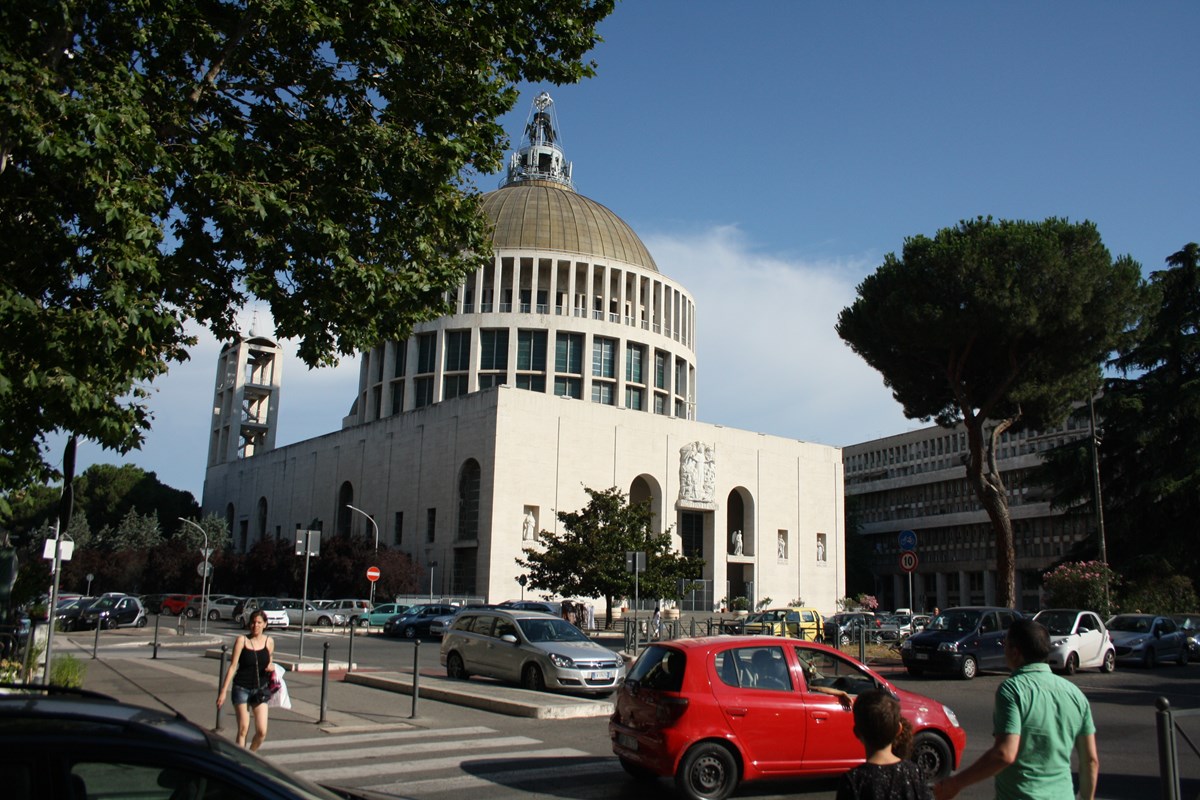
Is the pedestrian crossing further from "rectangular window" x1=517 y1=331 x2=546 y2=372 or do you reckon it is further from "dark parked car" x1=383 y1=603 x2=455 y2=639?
"rectangular window" x1=517 y1=331 x2=546 y2=372

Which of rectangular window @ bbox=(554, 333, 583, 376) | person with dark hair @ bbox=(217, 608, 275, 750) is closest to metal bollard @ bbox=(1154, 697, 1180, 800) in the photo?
person with dark hair @ bbox=(217, 608, 275, 750)

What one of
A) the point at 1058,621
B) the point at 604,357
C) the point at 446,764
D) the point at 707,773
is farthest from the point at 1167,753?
the point at 604,357

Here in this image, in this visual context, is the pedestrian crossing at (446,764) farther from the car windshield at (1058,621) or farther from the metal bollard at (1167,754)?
the car windshield at (1058,621)

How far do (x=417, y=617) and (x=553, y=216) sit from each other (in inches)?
1709

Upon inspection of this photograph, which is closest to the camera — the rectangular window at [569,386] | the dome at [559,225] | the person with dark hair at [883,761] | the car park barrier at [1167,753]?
the person with dark hair at [883,761]

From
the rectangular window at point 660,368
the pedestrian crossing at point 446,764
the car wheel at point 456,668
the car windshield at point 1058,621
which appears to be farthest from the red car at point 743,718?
the rectangular window at point 660,368

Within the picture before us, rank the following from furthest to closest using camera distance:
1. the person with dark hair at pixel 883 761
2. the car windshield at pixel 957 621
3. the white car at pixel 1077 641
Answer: the white car at pixel 1077 641, the car windshield at pixel 957 621, the person with dark hair at pixel 883 761

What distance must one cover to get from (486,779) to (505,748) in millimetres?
1805

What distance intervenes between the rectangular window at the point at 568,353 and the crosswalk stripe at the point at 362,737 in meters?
56.7

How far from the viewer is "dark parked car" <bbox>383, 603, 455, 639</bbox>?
3684 cm

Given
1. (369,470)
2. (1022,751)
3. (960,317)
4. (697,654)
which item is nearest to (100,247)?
(697,654)

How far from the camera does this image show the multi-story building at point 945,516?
68.8 meters

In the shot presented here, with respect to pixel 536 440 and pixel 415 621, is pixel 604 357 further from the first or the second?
pixel 415 621

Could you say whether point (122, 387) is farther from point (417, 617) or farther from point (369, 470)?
point (369, 470)
